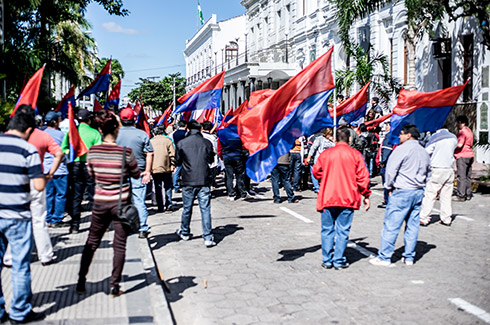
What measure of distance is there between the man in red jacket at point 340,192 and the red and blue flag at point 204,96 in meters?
6.63

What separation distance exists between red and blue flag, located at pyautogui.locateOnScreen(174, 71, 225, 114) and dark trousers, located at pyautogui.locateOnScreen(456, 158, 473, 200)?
5.67 meters

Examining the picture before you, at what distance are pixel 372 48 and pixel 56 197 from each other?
18.6 meters

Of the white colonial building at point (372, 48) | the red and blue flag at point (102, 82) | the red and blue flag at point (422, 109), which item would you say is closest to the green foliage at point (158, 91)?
the white colonial building at point (372, 48)

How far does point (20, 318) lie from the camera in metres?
5.07

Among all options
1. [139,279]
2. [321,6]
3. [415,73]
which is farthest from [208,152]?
[321,6]

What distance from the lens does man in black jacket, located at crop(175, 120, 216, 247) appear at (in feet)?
28.7

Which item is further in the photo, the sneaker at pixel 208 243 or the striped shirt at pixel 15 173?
the sneaker at pixel 208 243

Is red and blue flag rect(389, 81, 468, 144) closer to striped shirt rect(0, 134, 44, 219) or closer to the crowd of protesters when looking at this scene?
the crowd of protesters

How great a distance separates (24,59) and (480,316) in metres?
12.8

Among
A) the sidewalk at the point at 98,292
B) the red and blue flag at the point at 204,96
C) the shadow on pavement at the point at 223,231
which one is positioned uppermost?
the red and blue flag at the point at 204,96

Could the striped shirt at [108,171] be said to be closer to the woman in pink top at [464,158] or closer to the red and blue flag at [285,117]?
the red and blue flag at [285,117]

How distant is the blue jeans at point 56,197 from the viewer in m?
9.51

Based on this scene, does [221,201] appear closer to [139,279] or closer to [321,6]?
[139,279]

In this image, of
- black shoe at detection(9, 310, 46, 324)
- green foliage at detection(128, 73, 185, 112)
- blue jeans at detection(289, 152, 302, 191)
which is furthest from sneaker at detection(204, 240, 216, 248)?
green foliage at detection(128, 73, 185, 112)
